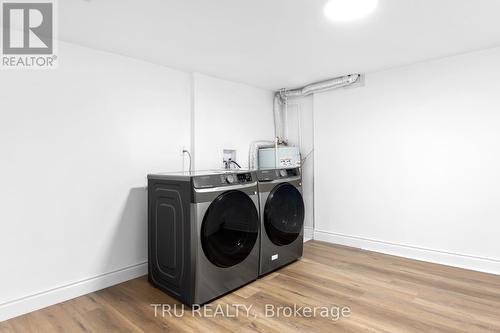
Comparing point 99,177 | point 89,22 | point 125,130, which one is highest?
point 89,22

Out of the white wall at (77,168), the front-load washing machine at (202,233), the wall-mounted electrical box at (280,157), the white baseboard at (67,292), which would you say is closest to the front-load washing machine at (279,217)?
the front-load washing machine at (202,233)

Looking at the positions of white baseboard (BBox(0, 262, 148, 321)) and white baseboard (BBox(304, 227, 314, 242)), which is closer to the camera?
white baseboard (BBox(0, 262, 148, 321))

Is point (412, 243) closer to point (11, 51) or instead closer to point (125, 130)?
point (125, 130)

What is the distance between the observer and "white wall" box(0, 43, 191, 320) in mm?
1964

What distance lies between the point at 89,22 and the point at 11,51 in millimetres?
627

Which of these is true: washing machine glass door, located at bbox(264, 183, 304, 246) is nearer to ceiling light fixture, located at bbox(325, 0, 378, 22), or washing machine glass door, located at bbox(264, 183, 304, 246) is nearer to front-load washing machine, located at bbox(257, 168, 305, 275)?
front-load washing machine, located at bbox(257, 168, 305, 275)

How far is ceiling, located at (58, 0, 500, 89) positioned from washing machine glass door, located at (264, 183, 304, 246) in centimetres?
132

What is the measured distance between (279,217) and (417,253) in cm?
156

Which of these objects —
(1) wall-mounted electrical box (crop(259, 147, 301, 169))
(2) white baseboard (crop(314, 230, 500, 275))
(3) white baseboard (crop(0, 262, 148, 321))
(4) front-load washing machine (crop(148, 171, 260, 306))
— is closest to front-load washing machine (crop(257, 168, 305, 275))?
(4) front-load washing machine (crop(148, 171, 260, 306))

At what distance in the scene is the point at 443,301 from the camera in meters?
2.08

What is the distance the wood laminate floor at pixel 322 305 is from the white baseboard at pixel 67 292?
2.1 inches

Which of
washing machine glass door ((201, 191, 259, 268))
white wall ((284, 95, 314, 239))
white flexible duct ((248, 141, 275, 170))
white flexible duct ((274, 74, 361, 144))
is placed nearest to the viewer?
washing machine glass door ((201, 191, 259, 268))

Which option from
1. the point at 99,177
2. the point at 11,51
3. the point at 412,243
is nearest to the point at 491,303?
the point at 412,243

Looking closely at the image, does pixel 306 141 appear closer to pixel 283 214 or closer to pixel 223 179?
pixel 283 214
